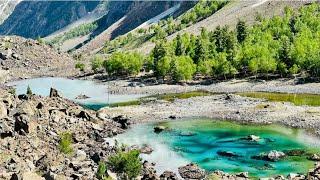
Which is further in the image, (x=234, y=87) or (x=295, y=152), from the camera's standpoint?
(x=234, y=87)

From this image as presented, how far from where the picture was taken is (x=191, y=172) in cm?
8094

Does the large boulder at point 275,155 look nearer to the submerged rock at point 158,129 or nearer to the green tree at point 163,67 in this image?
the submerged rock at point 158,129

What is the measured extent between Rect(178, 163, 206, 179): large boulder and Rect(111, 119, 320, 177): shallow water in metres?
2.65

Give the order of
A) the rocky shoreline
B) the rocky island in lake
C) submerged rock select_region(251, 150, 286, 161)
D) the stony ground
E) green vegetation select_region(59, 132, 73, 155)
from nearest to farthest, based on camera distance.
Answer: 1. the rocky shoreline
2. the rocky island in lake
3. submerged rock select_region(251, 150, 286, 161)
4. green vegetation select_region(59, 132, 73, 155)
5. the stony ground

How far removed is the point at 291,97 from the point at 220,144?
4733 centimetres

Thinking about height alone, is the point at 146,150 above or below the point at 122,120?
below

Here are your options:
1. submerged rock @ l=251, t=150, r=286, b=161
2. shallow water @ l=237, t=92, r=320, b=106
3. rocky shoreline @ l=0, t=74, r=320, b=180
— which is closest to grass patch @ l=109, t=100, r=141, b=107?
rocky shoreline @ l=0, t=74, r=320, b=180

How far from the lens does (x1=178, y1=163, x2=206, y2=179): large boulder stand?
260ft

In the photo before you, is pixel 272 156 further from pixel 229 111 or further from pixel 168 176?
pixel 229 111

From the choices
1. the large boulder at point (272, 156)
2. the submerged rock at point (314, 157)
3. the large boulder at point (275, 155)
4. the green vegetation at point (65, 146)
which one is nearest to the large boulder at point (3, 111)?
the green vegetation at point (65, 146)

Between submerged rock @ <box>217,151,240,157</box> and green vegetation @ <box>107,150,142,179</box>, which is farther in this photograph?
submerged rock @ <box>217,151,240,157</box>

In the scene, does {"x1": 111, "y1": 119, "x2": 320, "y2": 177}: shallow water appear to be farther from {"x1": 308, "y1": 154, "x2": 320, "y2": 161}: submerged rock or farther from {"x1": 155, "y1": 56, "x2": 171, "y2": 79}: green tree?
{"x1": 155, "y1": 56, "x2": 171, "y2": 79}: green tree

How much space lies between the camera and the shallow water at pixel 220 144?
276ft

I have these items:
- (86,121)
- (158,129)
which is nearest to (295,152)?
(158,129)
